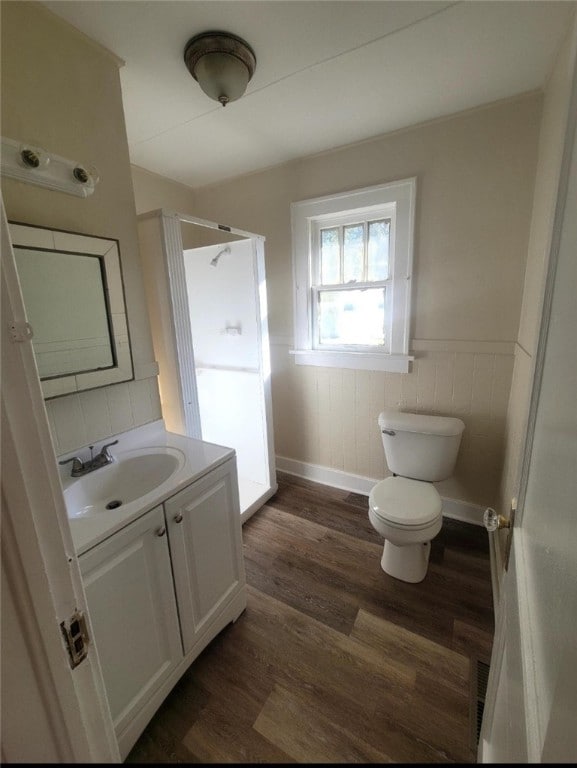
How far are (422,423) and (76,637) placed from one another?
174 cm

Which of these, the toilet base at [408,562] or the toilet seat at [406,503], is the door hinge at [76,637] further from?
the toilet base at [408,562]

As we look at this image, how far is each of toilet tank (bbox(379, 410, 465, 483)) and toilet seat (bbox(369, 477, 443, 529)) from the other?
0.12 m

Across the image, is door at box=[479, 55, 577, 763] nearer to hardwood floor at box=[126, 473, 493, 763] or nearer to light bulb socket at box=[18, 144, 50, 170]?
hardwood floor at box=[126, 473, 493, 763]

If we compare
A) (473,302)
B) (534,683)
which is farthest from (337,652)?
(473,302)

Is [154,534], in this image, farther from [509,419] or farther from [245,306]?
[509,419]

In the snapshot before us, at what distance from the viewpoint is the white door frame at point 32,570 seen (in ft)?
1.20

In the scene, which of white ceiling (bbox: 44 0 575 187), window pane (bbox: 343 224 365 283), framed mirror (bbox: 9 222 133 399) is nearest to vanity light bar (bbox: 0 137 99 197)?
framed mirror (bbox: 9 222 133 399)

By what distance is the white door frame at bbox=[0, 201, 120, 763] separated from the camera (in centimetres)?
37

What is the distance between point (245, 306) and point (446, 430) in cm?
145

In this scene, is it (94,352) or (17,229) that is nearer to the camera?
(17,229)

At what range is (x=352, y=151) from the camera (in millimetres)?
1934

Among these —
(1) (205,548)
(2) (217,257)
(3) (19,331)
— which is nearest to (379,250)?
(2) (217,257)

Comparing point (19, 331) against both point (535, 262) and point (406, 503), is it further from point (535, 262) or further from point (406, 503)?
point (535, 262)

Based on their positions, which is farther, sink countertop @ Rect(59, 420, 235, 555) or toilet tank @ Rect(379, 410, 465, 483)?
toilet tank @ Rect(379, 410, 465, 483)
